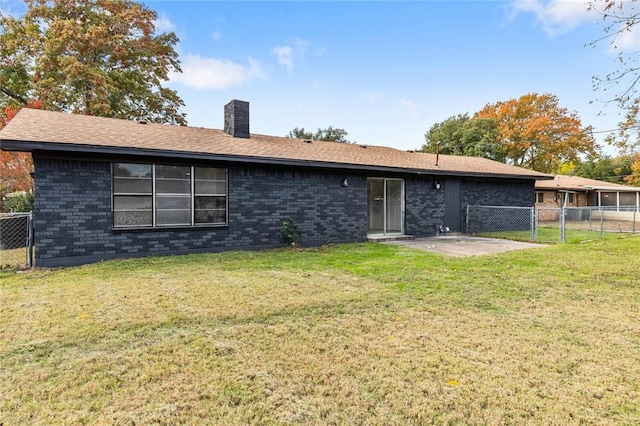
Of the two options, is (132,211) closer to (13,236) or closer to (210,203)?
(210,203)

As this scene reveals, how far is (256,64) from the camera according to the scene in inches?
603

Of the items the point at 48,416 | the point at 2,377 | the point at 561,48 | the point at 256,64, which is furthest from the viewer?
the point at 256,64

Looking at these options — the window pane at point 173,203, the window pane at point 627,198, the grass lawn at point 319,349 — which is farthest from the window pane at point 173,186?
the window pane at point 627,198

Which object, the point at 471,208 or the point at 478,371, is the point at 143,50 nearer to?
the point at 471,208

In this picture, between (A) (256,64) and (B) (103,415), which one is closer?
(B) (103,415)

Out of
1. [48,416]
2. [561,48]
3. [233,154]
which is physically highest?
[561,48]

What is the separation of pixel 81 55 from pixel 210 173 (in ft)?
42.2

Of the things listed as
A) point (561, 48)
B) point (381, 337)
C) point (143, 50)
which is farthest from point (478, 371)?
point (143, 50)

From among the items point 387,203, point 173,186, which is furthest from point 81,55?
point 387,203

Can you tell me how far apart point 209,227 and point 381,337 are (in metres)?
6.15

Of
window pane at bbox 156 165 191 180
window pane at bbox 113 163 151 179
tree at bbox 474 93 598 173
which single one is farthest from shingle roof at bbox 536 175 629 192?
window pane at bbox 113 163 151 179

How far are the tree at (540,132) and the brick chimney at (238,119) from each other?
28405 mm

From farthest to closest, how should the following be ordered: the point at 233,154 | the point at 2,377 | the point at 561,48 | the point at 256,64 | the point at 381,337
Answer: the point at 256,64 → the point at 561,48 → the point at 233,154 → the point at 381,337 → the point at 2,377

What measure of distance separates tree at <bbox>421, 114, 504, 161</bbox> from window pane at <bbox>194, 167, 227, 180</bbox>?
83.0 feet
